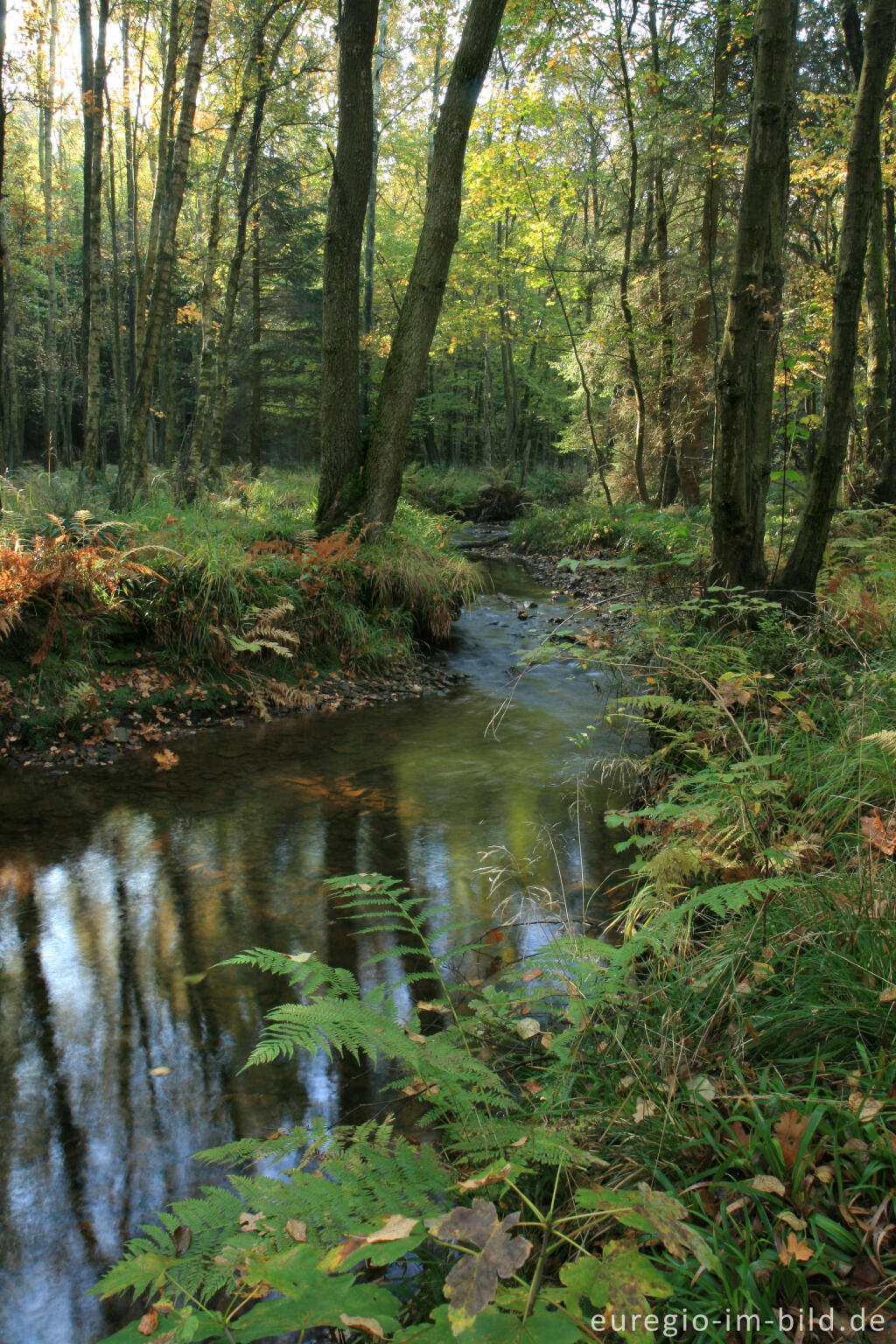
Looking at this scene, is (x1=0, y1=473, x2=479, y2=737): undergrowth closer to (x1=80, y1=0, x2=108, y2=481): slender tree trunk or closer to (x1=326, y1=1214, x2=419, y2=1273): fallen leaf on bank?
(x1=80, y1=0, x2=108, y2=481): slender tree trunk

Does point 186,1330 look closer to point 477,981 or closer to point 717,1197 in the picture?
→ point 717,1197

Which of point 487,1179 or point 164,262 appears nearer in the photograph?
point 487,1179

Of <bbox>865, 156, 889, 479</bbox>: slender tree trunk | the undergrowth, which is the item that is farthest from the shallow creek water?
<bbox>865, 156, 889, 479</bbox>: slender tree trunk

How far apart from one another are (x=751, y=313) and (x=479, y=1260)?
17.8 ft

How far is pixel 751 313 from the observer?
194 inches

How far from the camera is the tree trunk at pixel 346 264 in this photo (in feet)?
29.9

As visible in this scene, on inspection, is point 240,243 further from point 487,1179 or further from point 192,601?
point 487,1179

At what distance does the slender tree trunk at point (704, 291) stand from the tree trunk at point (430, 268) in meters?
4.43

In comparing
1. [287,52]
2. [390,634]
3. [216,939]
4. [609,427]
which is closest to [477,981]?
[216,939]

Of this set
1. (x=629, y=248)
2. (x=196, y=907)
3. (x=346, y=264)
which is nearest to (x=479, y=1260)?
(x=196, y=907)

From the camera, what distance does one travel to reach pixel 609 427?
19.3 m

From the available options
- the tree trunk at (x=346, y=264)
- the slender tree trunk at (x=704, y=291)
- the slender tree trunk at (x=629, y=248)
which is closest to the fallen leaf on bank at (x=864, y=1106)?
the tree trunk at (x=346, y=264)

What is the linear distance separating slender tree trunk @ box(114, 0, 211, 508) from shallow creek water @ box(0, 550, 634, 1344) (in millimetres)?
4913

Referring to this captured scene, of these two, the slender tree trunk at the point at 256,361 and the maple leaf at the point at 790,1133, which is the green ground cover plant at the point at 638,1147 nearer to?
the maple leaf at the point at 790,1133
